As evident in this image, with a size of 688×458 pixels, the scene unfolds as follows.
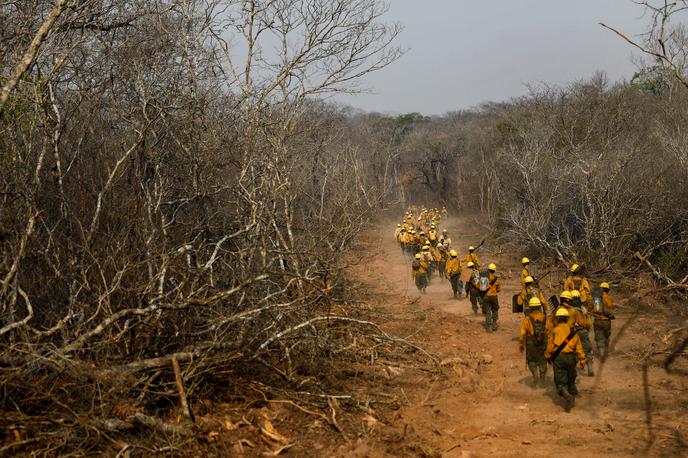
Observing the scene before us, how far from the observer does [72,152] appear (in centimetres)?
855

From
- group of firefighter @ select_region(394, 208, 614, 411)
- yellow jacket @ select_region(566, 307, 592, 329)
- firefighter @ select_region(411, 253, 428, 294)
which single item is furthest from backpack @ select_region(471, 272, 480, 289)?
yellow jacket @ select_region(566, 307, 592, 329)

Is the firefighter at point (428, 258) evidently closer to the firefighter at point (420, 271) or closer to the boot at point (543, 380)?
the firefighter at point (420, 271)

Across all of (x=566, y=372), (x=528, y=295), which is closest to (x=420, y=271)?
(x=528, y=295)

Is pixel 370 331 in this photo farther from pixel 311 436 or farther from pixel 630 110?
pixel 630 110

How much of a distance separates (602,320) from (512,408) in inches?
122

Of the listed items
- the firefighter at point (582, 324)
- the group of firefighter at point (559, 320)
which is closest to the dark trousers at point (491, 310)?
the group of firefighter at point (559, 320)

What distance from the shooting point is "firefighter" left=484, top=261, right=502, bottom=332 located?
39.9ft

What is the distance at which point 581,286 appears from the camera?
10.8 meters

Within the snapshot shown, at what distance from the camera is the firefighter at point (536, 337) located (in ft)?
28.7

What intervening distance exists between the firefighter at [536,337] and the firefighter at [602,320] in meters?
1.86

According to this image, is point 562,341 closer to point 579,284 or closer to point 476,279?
point 579,284

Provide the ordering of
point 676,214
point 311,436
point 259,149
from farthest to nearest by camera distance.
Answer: point 676,214 → point 259,149 → point 311,436

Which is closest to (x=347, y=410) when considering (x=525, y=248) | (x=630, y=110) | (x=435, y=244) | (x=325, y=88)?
(x=325, y=88)

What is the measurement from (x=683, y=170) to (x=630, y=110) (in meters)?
10.3
